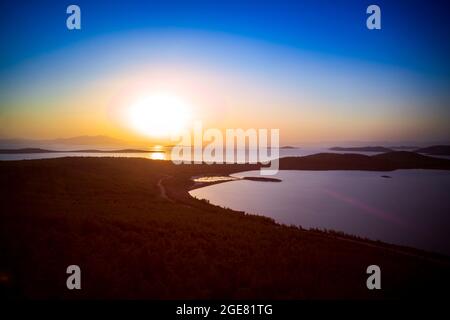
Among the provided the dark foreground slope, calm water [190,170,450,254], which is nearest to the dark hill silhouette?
calm water [190,170,450,254]

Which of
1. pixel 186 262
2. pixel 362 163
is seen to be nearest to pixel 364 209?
pixel 186 262

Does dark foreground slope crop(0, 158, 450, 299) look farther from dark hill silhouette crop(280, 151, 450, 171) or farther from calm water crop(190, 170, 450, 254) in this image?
dark hill silhouette crop(280, 151, 450, 171)

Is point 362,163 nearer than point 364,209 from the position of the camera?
No

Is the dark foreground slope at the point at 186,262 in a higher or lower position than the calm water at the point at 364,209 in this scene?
higher

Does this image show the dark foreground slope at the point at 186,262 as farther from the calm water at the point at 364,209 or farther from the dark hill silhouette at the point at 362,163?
the dark hill silhouette at the point at 362,163

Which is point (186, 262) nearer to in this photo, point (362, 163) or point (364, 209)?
point (364, 209)

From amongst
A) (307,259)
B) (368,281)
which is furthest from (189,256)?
(368,281)

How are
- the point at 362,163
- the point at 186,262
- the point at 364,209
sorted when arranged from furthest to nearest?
the point at 362,163, the point at 364,209, the point at 186,262

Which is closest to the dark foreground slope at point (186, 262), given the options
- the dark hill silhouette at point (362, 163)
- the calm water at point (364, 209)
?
→ the calm water at point (364, 209)

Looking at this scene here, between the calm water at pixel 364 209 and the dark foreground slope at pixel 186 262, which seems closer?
the dark foreground slope at pixel 186 262

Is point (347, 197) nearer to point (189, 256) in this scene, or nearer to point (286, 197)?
point (286, 197)

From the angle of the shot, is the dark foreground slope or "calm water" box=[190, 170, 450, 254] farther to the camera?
"calm water" box=[190, 170, 450, 254]
